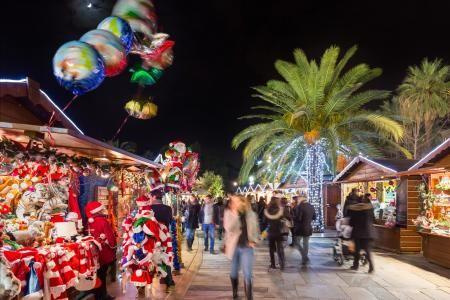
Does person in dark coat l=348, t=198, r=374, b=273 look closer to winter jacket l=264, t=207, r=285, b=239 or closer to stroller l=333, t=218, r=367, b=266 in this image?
stroller l=333, t=218, r=367, b=266

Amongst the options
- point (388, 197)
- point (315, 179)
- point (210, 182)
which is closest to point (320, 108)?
point (315, 179)

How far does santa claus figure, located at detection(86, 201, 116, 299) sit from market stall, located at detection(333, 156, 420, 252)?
1031 cm

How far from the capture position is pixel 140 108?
31.4ft

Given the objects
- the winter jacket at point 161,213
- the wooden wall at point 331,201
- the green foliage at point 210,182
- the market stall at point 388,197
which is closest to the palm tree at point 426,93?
the wooden wall at point 331,201

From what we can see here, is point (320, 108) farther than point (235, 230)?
Yes

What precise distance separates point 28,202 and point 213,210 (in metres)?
9.12

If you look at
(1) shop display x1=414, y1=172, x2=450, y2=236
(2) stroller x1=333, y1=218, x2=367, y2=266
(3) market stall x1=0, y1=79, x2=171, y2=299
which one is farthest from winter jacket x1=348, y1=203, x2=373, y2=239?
(3) market stall x1=0, y1=79, x2=171, y2=299

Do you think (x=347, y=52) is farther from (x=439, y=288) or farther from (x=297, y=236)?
(x=439, y=288)

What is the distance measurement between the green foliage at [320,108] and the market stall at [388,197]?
5.12ft

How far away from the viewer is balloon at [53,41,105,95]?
271 inches

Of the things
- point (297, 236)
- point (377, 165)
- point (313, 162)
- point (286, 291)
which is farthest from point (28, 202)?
point (313, 162)

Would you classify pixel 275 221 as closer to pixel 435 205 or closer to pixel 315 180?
pixel 435 205

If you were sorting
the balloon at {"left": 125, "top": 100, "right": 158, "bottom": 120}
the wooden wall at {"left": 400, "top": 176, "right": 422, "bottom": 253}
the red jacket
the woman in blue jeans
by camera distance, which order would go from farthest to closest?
the wooden wall at {"left": 400, "top": 176, "right": 422, "bottom": 253} < the balloon at {"left": 125, "top": 100, "right": 158, "bottom": 120} < the woman in blue jeans < the red jacket

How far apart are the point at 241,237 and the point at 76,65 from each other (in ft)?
12.5
